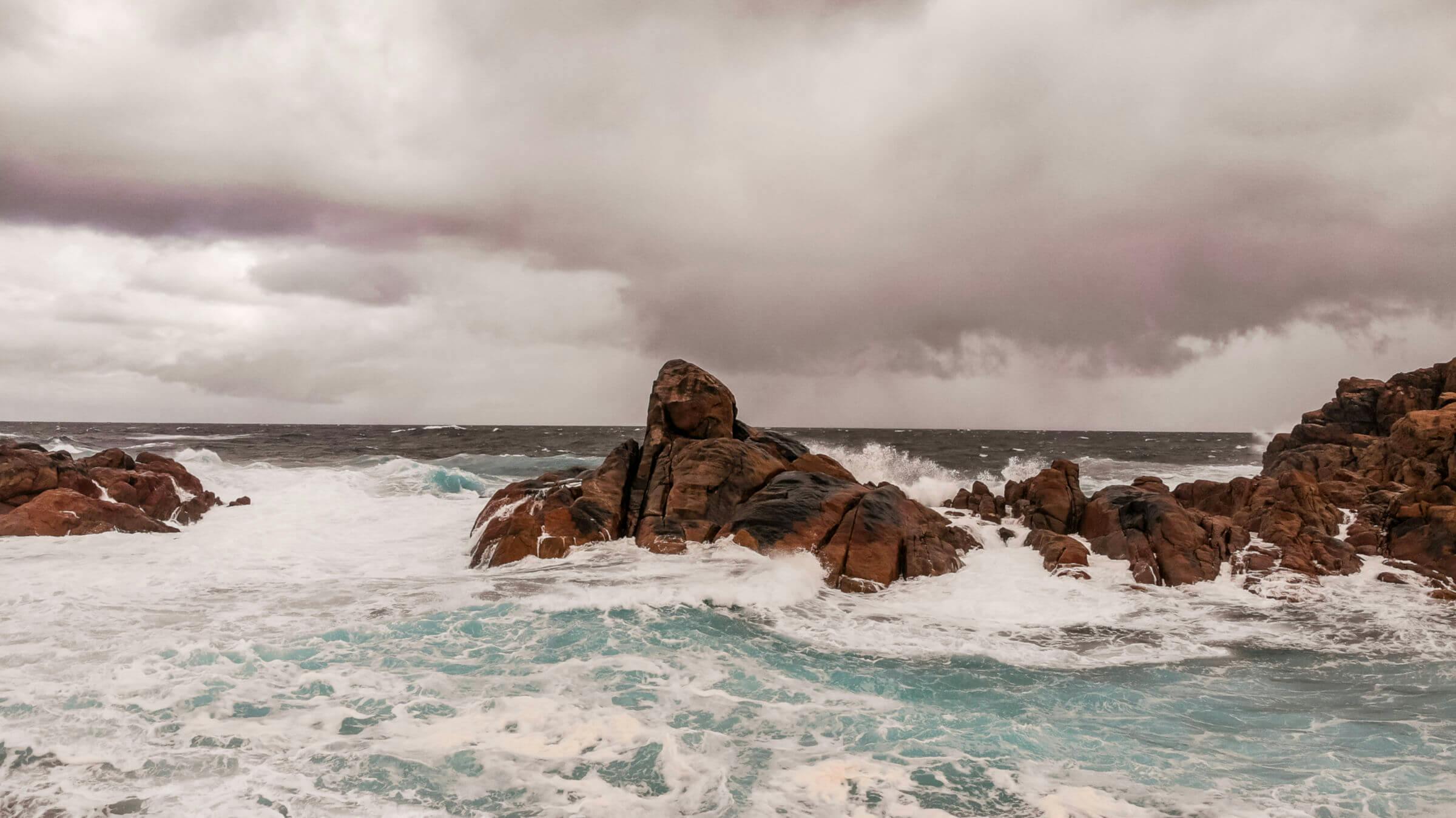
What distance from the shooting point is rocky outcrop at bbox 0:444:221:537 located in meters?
18.5

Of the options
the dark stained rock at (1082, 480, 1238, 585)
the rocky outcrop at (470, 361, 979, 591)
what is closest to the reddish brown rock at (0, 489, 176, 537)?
the rocky outcrop at (470, 361, 979, 591)

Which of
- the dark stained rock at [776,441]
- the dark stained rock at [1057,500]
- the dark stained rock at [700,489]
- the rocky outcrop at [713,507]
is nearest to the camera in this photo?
the rocky outcrop at [713,507]

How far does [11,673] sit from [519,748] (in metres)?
7.38

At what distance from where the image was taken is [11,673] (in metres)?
9.52

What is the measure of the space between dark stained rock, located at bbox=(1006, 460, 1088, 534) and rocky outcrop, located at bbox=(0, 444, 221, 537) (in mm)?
24315

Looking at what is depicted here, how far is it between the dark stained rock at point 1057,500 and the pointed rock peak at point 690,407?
8.87 m

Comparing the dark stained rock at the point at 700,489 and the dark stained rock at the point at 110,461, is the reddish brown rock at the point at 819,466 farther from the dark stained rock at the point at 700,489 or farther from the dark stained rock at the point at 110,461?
the dark stained rock at the point at 110,461

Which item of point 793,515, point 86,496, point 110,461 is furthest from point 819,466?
point 110,461

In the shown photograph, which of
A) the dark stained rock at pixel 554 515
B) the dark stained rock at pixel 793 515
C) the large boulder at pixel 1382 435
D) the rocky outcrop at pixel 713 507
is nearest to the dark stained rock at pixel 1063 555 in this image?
the rocky outcrop at pixel 713 507

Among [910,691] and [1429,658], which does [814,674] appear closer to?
[910,691]

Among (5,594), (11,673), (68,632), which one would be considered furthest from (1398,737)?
(5,594)

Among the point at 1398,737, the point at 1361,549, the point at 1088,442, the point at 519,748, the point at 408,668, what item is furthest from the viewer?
the point at 1088,442

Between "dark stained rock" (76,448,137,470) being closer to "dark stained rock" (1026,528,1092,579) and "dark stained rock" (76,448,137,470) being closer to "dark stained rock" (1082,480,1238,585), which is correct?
"dark stained rock" (1026,528,1092,579)

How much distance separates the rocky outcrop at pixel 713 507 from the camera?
53.6ft
